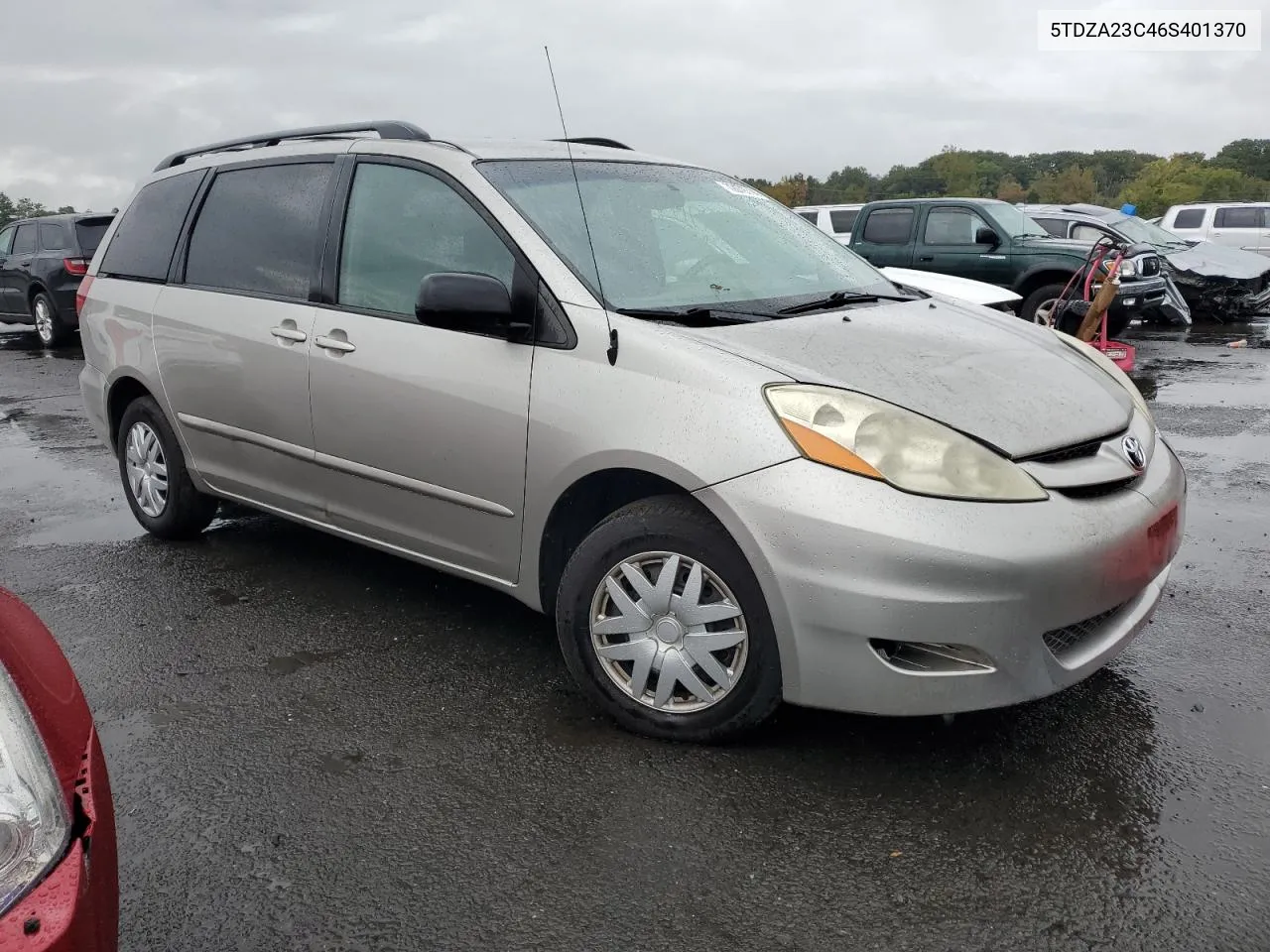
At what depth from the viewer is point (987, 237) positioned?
12.7 metres

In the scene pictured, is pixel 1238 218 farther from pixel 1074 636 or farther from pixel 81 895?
pixel 81 895

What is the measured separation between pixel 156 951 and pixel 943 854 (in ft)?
5.65

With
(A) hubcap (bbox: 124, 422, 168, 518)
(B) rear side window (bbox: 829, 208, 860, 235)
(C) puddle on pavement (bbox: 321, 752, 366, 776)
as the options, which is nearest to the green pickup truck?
(B) rear side window (bbox: 829, 208, 860, 235)

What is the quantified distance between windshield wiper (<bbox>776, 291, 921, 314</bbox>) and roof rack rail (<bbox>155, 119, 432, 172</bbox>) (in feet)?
4.78

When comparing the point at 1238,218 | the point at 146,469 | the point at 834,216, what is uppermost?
the point at 1238,218

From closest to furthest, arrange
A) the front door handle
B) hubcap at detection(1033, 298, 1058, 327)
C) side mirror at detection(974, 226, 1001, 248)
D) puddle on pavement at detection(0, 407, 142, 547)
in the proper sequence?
the front door handle < puddle on pavement at detection(0, 407, 142, 547) < hubcap at detection(1033, 298, 1058, 327) < side mirror at detection(974, 226, 1001, 248)

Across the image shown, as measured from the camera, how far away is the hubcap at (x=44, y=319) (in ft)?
47.8

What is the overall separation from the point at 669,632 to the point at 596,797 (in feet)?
1.55

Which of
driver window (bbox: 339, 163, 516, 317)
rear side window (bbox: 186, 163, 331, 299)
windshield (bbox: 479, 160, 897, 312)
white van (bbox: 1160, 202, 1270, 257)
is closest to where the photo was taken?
windshield (bbox: 479, 160, 897, 312)

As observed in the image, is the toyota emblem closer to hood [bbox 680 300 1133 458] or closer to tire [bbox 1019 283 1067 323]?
hood [bbox 680 300 1133 458]

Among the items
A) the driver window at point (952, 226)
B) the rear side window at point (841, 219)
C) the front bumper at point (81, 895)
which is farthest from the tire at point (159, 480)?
the rear side window at point (841, 219)

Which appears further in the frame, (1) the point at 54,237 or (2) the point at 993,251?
(1) the point at 54,237

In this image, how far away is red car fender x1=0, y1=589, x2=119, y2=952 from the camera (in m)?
1.38

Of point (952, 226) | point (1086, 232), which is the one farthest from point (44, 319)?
point (1086, 232)
